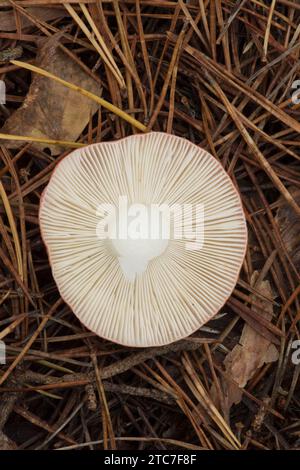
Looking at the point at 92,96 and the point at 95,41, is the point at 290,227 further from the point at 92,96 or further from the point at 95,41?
the point at 95,41

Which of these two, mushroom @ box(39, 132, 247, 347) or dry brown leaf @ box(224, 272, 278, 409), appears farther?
dry brown leaf @ box(224, 272, 278, 409)

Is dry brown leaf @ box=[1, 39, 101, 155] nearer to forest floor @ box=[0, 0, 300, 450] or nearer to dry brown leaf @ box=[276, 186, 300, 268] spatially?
forest floor @ box=[0, 0, 300, 450]

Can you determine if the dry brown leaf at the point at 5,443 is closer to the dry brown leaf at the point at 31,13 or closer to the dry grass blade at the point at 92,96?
the dry grass blade at the point at 92,96

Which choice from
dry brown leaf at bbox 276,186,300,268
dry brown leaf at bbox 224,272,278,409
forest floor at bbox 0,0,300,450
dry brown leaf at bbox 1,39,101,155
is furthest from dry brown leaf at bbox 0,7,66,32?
dry brown leaf at bbox 224,272,278,409

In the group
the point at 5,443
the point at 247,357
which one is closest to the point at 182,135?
the point at 247,357

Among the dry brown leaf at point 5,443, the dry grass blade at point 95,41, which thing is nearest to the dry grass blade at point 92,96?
the dry grass blade at point 95,41

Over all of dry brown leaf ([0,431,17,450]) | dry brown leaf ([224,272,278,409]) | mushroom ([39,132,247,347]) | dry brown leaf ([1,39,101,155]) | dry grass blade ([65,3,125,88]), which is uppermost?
dry grass blade ([65,3,125,88])
